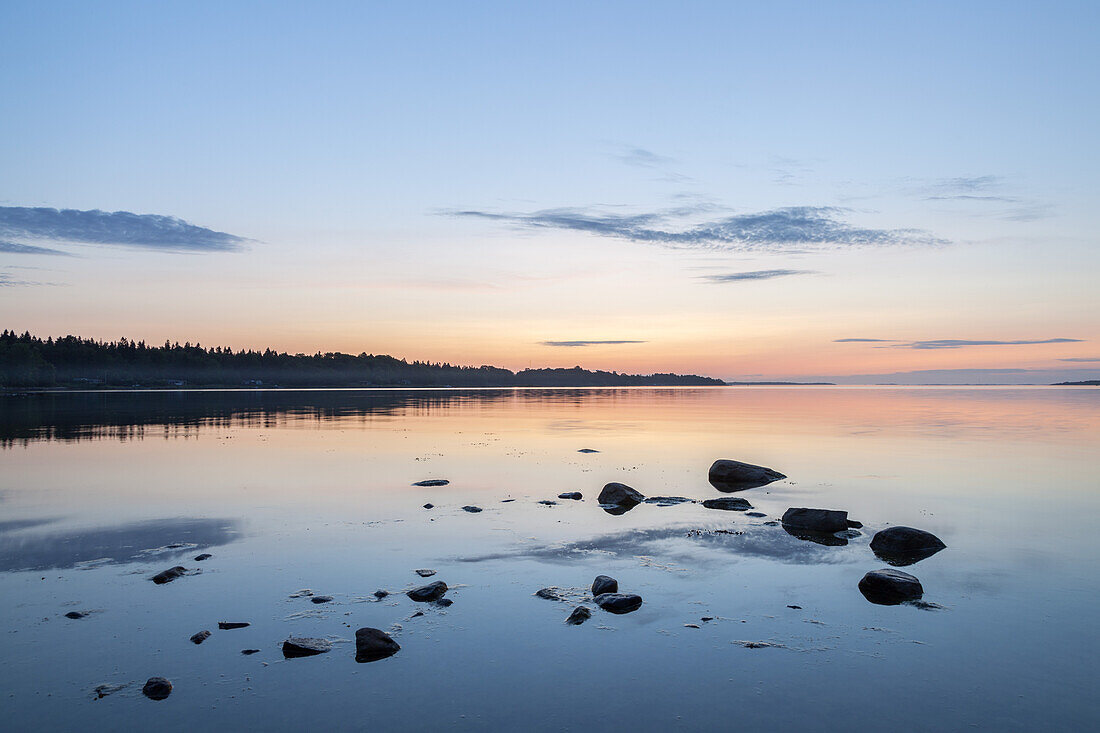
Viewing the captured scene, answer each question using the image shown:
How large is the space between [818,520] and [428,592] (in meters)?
12.8

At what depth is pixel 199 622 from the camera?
494 inches

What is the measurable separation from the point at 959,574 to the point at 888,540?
7.68 feet

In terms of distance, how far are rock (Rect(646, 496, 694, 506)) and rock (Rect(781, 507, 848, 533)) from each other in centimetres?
437

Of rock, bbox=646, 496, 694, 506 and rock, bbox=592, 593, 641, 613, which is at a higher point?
rock, bbox=592, 593, 641, 613

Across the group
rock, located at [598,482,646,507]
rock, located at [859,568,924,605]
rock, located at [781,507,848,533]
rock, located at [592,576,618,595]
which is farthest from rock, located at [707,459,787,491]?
rock, located at [592,576,618,595]

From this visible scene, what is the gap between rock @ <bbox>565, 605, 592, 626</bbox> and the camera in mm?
12844

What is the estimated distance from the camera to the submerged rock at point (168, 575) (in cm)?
1488

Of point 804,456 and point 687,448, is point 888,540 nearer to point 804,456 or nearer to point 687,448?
point 804,456

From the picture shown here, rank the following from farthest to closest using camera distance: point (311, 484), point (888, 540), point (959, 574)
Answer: point (311, 484) < point (888, 540) < point (959, 574)

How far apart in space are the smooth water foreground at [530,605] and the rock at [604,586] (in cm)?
79

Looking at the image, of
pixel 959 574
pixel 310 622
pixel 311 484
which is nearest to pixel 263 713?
pixel 310 622

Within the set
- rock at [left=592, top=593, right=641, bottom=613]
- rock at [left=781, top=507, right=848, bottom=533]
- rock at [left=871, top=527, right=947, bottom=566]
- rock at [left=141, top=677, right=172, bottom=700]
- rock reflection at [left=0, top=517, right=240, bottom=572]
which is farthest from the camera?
rock at [left=781, top=507, right=848, bottom=533]

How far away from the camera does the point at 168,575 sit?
15.1m

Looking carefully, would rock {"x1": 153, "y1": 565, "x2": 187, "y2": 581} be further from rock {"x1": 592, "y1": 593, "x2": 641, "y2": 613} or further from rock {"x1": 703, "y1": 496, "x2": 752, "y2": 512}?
rock {"x1": 703, "y1": 496, "x2": 752, "y2": 512}
